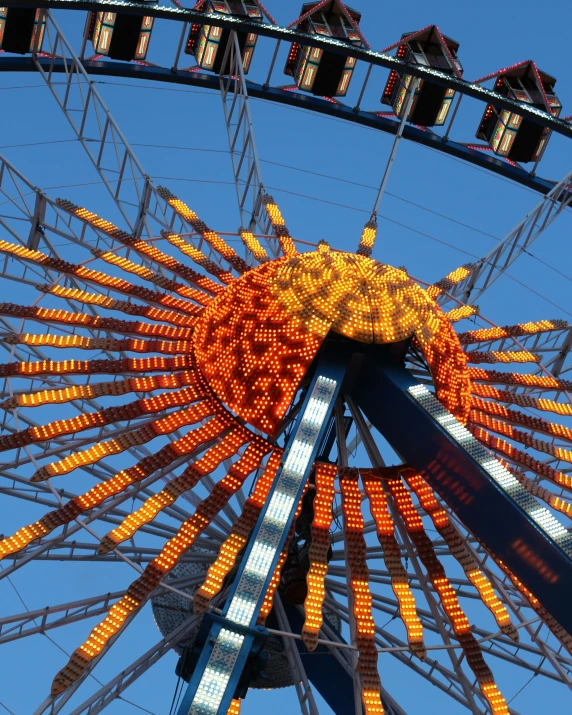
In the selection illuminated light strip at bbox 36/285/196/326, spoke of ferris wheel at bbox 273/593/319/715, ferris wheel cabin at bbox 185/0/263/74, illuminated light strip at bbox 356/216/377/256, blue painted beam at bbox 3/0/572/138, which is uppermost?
blue painted beam at bbox 3/0/572/138

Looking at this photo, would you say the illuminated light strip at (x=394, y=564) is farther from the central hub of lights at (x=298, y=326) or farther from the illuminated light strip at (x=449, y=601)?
the central hub of lights at (x=298, y=326)

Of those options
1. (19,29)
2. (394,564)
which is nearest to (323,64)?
(19,29)

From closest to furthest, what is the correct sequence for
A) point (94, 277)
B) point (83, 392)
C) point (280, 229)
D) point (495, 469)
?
point (495, 469) < point (83, 392) < point (94, 277) < point (280, 229)

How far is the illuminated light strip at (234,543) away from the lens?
15.0 meters

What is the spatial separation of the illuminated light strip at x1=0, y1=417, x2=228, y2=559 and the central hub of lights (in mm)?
805

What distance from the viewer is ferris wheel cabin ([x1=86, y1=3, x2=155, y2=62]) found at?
29922 mm

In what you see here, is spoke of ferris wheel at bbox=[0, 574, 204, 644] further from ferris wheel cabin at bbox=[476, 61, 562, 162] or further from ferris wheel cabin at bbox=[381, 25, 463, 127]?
ferris wheel cabin at bbox=[476, 61, 562, 162]

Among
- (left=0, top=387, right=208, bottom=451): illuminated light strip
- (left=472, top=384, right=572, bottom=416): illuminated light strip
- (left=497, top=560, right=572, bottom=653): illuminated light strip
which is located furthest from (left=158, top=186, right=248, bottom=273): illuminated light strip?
(left=497, top=560, right=572, bottom=653): illuminated light strip

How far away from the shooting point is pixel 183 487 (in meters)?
16.6

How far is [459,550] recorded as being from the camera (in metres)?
16.8

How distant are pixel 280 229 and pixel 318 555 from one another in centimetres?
896

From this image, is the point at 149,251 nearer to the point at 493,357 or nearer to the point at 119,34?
the point at 493,357

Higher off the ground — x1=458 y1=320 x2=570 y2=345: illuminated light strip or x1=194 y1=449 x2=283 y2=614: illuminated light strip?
x1=458 y1=320 x2=570 y2=345: illuminated light strip

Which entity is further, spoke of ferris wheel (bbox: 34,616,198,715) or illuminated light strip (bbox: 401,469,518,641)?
spoke of ferris wheel (bbox: 34,616,198,715)
